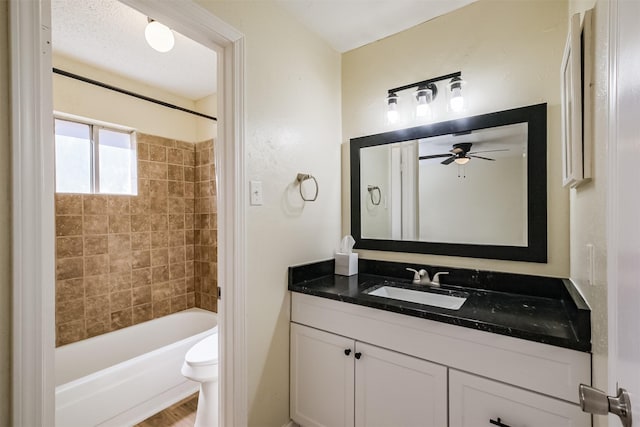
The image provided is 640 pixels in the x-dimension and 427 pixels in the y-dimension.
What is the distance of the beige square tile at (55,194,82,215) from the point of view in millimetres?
2254

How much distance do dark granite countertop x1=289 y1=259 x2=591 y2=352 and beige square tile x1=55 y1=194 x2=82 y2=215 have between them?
1.90 metres

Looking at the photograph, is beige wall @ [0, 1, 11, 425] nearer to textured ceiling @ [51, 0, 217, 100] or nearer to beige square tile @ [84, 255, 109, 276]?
textured ceiling @ [51, 0, 217, 100]

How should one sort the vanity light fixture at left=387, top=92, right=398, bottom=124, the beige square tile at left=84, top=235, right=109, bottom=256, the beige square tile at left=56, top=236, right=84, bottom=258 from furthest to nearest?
the beige square tile at left=84, top=235, right=109, bottom=256
the beige square tile at left=56, top=236, right=84, bottom=258
the vanity light fixture at left=387, top=92, right=398, bottom=124

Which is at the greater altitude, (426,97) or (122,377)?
(426,97)

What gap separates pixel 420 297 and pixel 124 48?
2.54 metres

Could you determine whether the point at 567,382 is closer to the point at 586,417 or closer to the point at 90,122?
the point at 586,417

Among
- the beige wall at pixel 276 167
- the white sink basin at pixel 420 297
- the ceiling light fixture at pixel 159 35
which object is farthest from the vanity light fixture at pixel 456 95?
the ceiling light fixture at pixel 159 35

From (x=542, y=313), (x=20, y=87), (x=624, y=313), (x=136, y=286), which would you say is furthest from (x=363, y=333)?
(x=136, y=286)

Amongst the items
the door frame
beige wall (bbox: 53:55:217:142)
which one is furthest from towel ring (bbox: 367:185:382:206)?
beige wall (bbox: 53:55:217:142)

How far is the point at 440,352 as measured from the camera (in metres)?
1.22

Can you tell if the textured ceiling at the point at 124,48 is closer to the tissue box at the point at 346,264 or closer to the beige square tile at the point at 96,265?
the beige square tile at the point at 96,265

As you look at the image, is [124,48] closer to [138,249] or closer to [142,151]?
[142,151]

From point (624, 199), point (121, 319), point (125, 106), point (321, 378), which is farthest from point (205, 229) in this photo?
point (624, 199)

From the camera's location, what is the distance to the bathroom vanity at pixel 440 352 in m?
1.02
